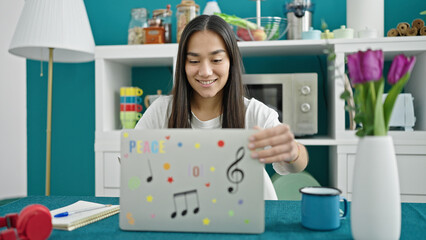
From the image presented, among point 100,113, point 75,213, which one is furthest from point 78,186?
point 75,213

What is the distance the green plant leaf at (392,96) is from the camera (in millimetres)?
655

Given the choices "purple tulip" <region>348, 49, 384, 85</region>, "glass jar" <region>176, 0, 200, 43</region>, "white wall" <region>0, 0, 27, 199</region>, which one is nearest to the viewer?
"purple tulip" <region>348, 49, 384, 85</region>

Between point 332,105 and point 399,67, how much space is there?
136 cm

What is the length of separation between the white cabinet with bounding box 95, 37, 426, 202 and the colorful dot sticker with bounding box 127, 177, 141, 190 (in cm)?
126

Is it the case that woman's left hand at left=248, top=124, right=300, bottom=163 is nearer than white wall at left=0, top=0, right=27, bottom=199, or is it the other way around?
woman's left hand at left=248, top=124, right=300, bottom=163

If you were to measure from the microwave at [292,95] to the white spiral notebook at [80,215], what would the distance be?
3.73ft

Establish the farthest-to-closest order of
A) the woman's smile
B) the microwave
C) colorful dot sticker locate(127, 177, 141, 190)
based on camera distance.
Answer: the microwave
the woman's smile
colorful dot sticker locate(127, 177, 141, 190)

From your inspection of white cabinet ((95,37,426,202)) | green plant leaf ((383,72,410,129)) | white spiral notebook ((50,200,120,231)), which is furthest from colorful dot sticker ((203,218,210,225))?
white cabinet ((95,37,426,202))

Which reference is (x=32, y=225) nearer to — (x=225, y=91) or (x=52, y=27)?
(x=225, y=91)

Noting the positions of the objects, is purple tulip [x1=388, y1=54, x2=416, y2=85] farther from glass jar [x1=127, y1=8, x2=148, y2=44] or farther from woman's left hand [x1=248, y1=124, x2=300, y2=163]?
glass jar [x1=127, y1=8, x2=148, y2=44]

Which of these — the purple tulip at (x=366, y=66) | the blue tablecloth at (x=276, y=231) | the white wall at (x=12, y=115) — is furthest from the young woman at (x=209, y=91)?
the white wall at (x=12, y=115)

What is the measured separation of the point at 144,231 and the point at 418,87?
1.71 meters

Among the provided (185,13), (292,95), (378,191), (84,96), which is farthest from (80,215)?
(84,96)

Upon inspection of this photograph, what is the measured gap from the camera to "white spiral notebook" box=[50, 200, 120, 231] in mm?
769
